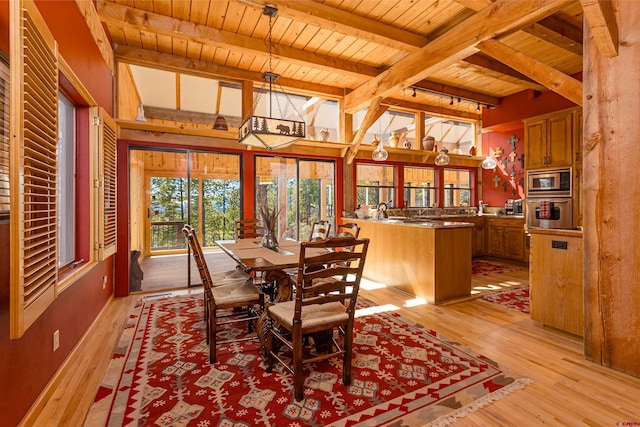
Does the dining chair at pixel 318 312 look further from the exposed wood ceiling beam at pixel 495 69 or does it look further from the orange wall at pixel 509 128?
the orange wall at pixel 509 128

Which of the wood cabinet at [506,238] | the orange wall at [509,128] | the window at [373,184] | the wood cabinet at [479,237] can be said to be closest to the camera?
the orange wall at [509,128]

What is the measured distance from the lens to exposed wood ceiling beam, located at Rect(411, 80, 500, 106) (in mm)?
5406

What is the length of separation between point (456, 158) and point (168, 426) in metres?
7.00

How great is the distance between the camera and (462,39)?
127 inches

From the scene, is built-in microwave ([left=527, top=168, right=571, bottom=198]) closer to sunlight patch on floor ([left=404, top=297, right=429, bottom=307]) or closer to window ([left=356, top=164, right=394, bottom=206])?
window ([left=356, top=164, right=394, bottom=206])

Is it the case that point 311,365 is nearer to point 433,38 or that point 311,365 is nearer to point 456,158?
point 433,38

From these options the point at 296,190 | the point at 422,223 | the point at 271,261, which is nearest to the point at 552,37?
the point at 422,223

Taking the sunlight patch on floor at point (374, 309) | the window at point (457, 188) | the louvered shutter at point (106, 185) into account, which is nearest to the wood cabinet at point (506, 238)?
the window at point (457, 188)

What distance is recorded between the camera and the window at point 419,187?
682 centimetres

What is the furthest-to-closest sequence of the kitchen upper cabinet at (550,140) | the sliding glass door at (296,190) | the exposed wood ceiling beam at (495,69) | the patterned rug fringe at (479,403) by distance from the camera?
the sliding glass door at (296,190)
the kitchen upper cabinet at (550,140)
the exposed wood ceiling beam at (495,69)
the patterned rug fringe at (479,403)

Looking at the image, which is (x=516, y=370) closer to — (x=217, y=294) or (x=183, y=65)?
(x=217, y=294)

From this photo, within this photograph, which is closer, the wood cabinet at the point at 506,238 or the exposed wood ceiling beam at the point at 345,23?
the exposed wood ceiling beam at the point at 345,23

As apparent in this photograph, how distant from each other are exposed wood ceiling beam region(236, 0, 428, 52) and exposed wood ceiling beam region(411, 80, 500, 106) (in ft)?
4.86

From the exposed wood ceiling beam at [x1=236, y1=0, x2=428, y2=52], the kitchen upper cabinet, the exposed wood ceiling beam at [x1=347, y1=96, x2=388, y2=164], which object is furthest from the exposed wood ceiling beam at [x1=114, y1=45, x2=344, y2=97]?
the kitchen upper cabinet
